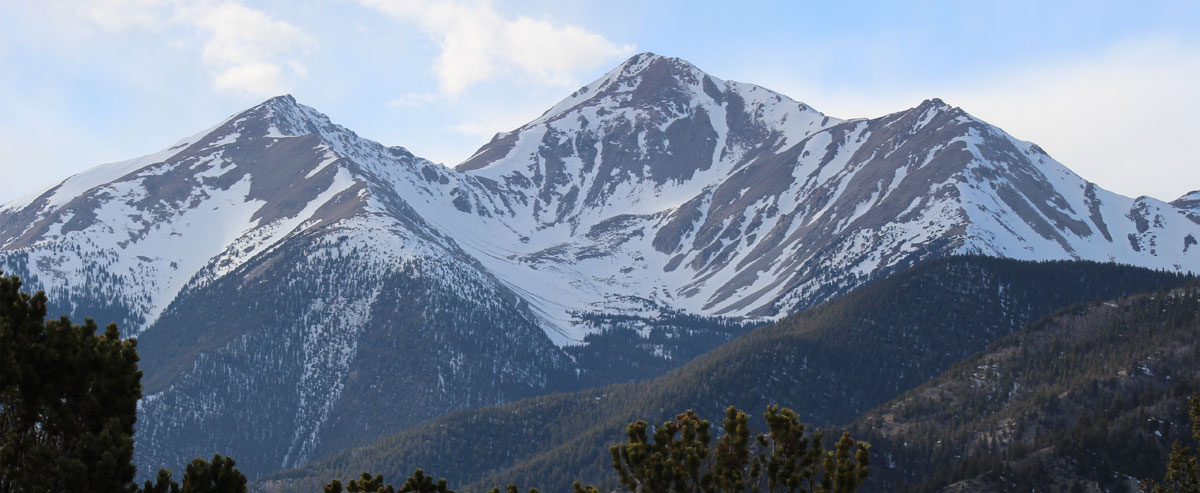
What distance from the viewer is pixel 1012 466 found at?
155 m

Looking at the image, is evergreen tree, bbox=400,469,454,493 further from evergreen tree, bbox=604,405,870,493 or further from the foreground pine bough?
evergreen tree, bbox=604,405,870,493

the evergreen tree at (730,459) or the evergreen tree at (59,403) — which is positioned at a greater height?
the evergreen tree at (59,403)

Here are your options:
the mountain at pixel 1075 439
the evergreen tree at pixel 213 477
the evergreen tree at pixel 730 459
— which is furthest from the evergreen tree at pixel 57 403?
the mountain at pixel 1075 439

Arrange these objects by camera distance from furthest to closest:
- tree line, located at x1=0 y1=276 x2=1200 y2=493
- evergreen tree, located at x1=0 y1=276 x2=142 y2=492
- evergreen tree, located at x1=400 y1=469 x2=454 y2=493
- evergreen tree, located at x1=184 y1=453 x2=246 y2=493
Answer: evergreen tree, located at x1=400 y1=469 x2=454 y2=493 < evergreen tree, located at x1=184 y1=453 x2=246 y2=493 < tree line, located at x1=0 y1=276 x2=1200 y2=493 < evergreen tree, located at x1=0 y1=276 x2=142 y2=492

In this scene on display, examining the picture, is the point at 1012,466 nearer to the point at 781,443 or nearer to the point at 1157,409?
the point at 1157,409

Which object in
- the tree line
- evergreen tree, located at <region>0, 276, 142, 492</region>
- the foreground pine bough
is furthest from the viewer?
the foreground pine bough

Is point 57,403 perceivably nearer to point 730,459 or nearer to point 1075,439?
point 730,459

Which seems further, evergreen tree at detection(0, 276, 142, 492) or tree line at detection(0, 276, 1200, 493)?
tree line at detection(0, 276, 1200, 493)

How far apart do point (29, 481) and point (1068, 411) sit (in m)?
185

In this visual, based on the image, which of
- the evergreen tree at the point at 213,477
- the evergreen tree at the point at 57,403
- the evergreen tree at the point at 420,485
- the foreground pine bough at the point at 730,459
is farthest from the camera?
the evergreen tree at the point at 420,485

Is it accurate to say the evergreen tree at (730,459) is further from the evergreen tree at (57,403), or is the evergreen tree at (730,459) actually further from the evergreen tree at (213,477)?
the evergreen tree at (57,403)

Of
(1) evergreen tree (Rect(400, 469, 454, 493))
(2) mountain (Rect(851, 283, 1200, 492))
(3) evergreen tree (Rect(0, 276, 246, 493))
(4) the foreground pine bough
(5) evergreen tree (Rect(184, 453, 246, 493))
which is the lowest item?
(2) mountain (Rect(851, 283, 1200, 492))

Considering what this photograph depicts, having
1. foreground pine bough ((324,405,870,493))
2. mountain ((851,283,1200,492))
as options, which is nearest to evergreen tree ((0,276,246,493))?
foreground pine bough ((324,405,870,493))

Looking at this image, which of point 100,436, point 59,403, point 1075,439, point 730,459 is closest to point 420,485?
point 730,459
